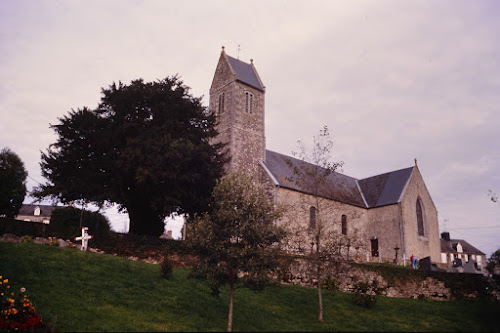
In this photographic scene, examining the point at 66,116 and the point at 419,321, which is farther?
the point at 66,116

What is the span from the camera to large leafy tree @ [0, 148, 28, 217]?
37281 millimetres

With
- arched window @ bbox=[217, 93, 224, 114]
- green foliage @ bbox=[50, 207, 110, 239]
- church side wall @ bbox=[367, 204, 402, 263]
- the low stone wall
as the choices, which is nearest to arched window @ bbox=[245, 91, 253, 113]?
arched window @ bbox=[217, 93, 224, 114]

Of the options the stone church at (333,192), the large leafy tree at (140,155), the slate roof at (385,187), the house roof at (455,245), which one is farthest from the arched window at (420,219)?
the house roof at (455,245)

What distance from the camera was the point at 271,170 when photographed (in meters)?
37.1

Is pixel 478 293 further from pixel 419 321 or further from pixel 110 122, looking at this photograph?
pixel 110 122

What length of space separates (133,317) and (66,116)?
57.4 feet

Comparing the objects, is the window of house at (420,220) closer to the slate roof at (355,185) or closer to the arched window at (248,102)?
the slate roof at (355,185)

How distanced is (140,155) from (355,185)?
30433mm

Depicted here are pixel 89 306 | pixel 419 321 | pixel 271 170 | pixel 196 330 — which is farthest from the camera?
pixel 271 170

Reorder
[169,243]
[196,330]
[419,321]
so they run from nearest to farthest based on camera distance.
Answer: [196,330]
[419,321]
[169,243]

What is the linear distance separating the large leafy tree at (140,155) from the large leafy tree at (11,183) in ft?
52.0

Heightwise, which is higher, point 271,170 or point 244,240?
point 271,170

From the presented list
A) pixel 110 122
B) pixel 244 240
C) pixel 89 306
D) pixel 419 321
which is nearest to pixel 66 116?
pixel 110 122

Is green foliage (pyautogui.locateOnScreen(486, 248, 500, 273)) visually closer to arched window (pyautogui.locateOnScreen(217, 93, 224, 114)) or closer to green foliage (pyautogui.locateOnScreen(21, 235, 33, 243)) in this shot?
green foliage (pyautogui.locateOnScreen(21, 235, 33, 243))
